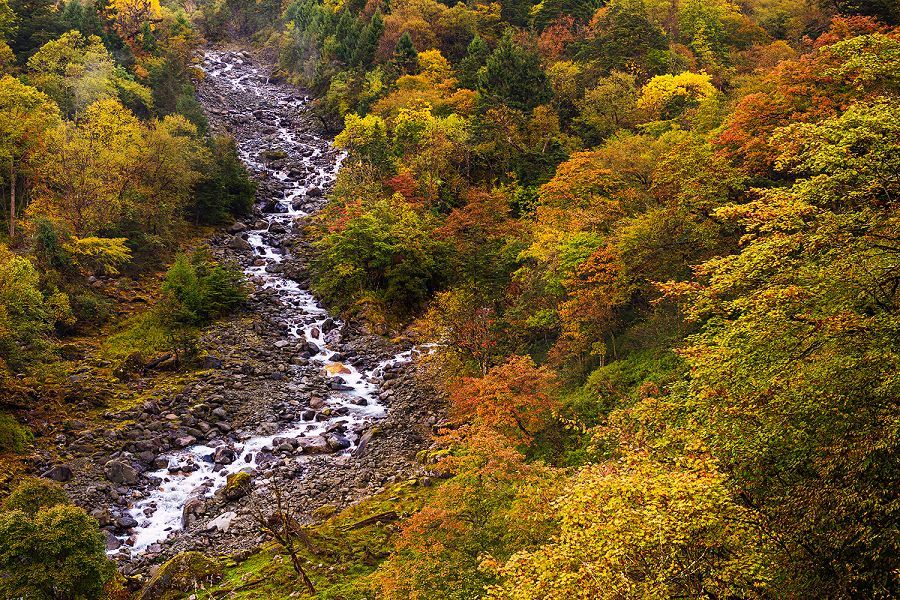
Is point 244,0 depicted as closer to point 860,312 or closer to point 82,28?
point 82,28

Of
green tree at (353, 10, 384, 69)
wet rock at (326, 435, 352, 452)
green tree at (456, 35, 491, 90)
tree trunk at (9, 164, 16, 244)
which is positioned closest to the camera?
wet rock at (326, 435, 352, 452)

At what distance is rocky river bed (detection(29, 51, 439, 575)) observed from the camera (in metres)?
22.1

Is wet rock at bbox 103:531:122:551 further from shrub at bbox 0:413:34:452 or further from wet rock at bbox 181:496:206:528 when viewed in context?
shrub at bbox 0:413:34:452

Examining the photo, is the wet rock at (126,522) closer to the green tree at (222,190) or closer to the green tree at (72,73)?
the green tree at (222,190)

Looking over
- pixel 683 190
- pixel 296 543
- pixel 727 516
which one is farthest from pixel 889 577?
pixel 296 543

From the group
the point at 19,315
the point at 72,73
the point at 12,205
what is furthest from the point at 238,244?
the point at 19,315

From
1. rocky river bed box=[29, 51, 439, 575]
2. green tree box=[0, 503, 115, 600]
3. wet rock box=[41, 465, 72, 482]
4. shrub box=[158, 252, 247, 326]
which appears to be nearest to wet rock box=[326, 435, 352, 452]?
rocky river bed box=[29, 51, 439, 575]

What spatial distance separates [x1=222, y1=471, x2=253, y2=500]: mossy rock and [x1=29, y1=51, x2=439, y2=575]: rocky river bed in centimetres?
5

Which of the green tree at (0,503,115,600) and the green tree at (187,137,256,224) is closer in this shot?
the green tree at (0,503,115,600)

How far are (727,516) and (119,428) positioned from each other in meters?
25.5

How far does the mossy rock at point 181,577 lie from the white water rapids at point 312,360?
2.88 meters

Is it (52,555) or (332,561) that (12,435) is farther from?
(332,561)

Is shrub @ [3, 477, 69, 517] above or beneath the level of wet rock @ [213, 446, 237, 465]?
above

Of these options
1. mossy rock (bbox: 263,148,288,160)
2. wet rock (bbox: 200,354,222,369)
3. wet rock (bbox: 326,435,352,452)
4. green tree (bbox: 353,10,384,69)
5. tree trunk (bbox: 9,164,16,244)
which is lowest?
wet rock (bbox: 326,435,352,452)
